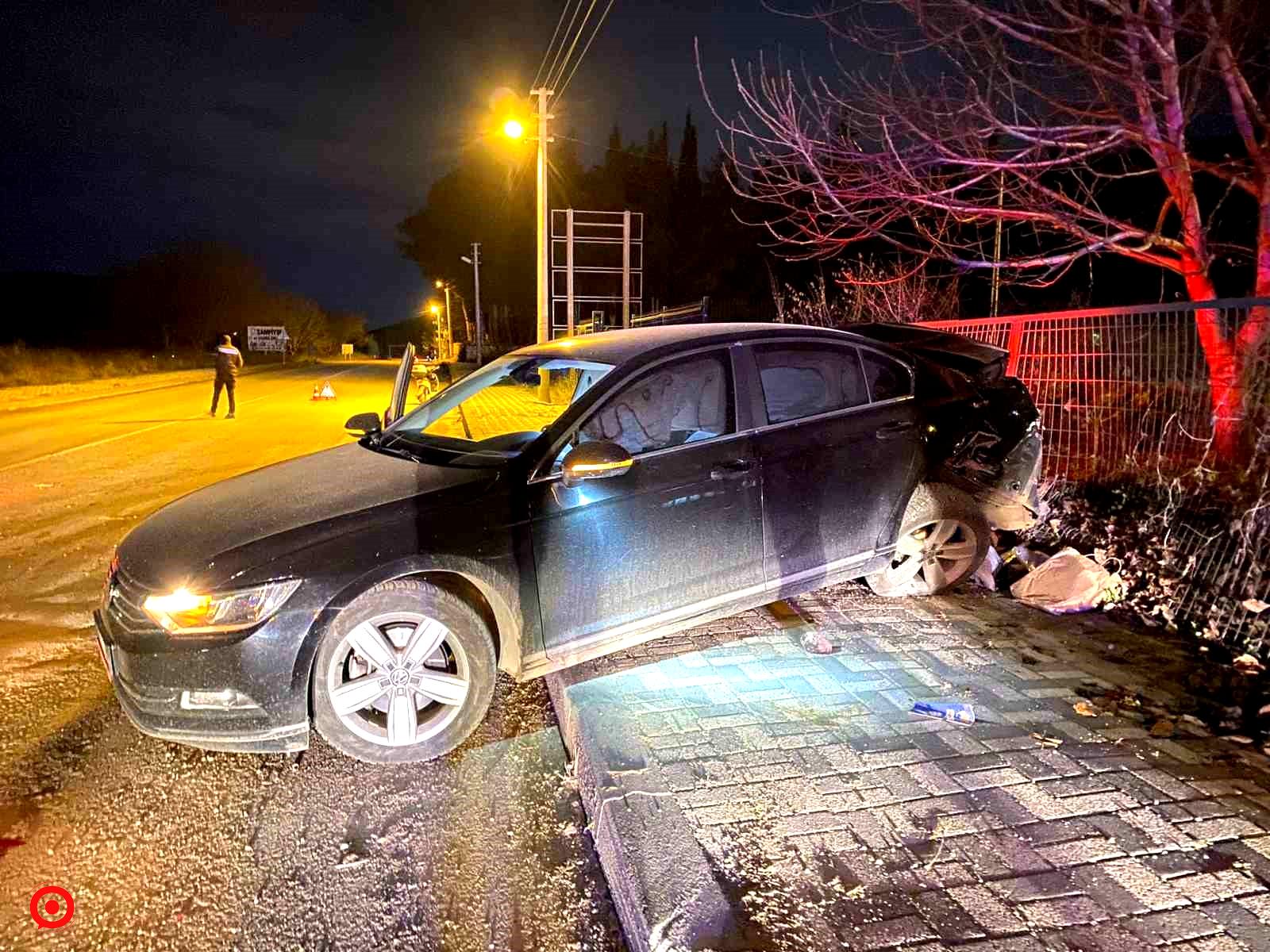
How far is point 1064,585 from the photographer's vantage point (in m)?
5.00

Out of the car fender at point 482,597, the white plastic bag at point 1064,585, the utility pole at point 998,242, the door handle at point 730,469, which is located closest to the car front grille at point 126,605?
the car fender at point 482,597

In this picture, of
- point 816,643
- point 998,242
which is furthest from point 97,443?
point 998,242

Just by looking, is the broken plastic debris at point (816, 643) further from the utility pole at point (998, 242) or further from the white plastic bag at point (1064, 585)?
the utility pole at point (998, 242)

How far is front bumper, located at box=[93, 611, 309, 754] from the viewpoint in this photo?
9.87 ft

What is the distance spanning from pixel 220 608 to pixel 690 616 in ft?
6.53

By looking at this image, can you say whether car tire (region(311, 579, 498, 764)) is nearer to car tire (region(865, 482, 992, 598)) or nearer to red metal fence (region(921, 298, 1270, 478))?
car tire (region(865, 482, 992, 598))

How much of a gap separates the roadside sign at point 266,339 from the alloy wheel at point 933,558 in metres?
55.4

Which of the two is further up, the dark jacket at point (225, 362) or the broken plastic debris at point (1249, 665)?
the dark jacket at point (225, 362)

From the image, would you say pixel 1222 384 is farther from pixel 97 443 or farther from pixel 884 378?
pixel 97 443

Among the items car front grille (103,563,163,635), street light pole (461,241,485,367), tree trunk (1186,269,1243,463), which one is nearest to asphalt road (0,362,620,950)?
car front grille (103,563,163,635)

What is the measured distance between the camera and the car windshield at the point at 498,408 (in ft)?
13.2

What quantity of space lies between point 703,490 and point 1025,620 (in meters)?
2.31

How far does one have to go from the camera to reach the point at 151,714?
3.11 metres

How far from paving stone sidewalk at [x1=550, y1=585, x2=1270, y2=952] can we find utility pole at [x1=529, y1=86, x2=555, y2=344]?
13.7 m
